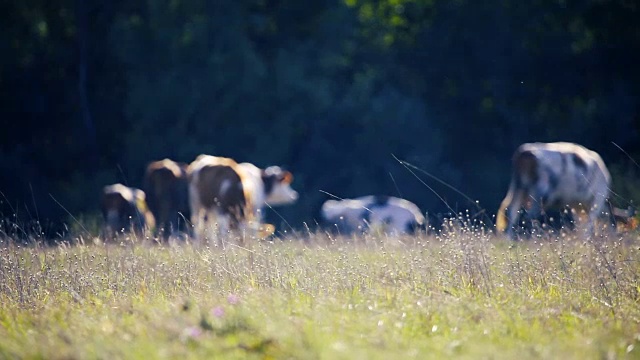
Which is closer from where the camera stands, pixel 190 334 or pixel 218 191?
pixel 190 334

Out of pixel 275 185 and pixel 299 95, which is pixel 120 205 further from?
pixel 299 95

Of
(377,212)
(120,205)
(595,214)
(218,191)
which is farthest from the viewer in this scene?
(377,212)

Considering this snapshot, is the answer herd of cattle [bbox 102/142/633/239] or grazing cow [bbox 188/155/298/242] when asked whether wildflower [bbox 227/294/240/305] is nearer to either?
herd of cattle [bbox 102/142/633/239]

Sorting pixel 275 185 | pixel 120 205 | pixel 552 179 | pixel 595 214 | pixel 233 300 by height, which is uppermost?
pixel 233 300

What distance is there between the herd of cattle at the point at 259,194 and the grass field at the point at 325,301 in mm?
4183

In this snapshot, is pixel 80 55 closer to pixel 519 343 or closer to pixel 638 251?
pixel 638 251

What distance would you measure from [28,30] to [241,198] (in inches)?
460

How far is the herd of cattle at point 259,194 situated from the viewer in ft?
54.7

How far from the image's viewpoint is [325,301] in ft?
22.7

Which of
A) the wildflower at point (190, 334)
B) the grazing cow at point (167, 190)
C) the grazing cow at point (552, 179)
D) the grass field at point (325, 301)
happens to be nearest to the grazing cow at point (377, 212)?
the grazing cow at point (167, 190)

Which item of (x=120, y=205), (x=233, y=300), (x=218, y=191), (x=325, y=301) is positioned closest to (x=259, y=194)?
(x=218, y=191)

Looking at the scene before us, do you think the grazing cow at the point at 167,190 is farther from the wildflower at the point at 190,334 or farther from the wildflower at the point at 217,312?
the wildflower at the point at 190,334

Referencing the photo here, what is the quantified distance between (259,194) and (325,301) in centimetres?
1395

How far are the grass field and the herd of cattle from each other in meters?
4.18
